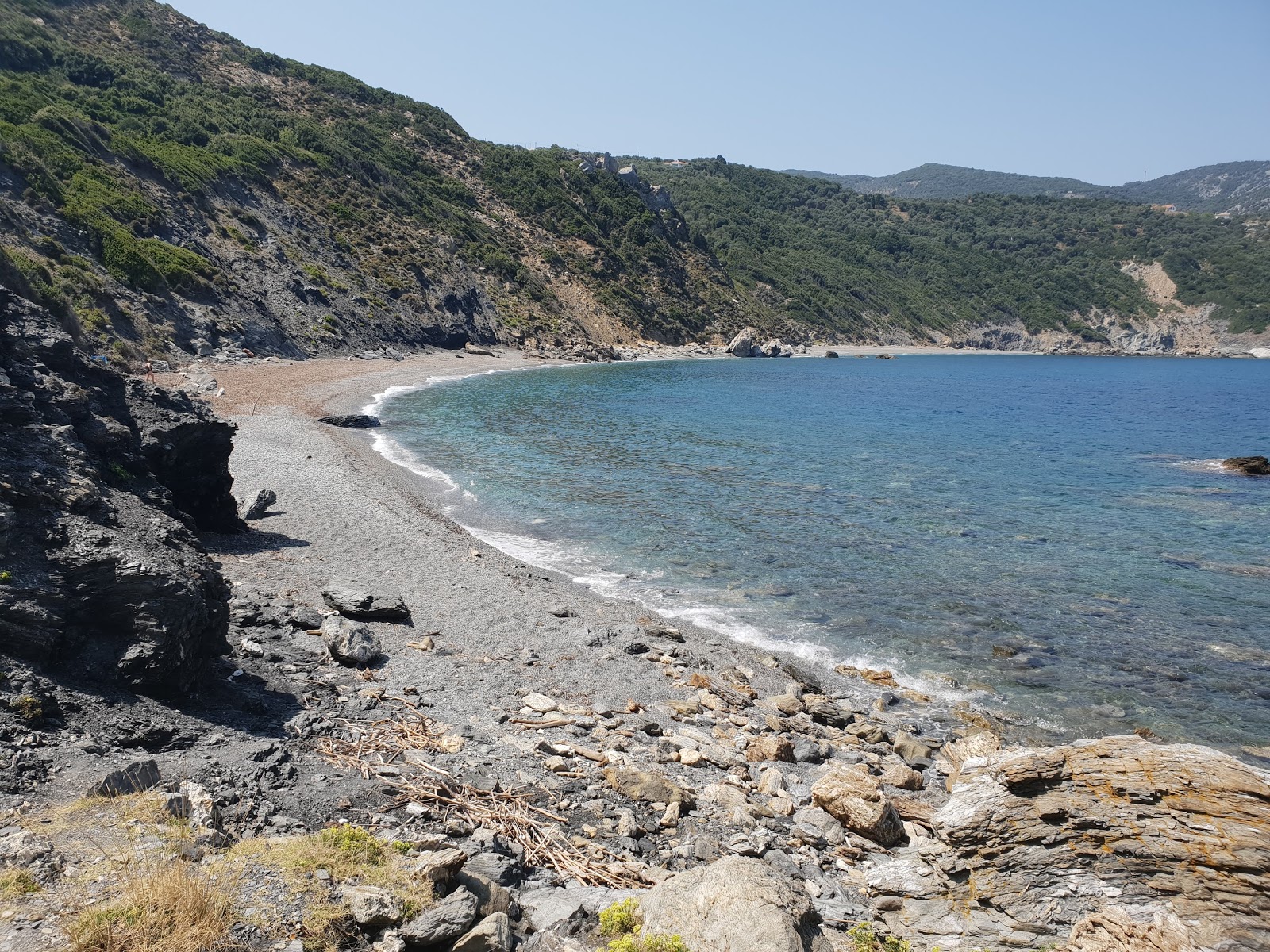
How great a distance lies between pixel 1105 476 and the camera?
1159 inches

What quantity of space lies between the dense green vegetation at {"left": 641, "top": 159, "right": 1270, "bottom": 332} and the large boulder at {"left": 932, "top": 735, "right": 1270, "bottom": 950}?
126530mm

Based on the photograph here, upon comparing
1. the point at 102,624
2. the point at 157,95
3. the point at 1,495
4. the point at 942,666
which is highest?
the point at 157,95

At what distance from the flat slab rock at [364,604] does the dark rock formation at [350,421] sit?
21.5 meters

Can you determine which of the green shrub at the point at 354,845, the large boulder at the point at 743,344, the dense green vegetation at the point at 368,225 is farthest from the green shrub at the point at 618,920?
the large boulder at the point at 743,344

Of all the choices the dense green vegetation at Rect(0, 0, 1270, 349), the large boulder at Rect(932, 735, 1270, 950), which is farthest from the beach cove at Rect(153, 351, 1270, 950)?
the dense green vegetation at Rect(0, 0, 1270, 349)

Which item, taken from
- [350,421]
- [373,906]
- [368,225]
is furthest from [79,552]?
[368,225]

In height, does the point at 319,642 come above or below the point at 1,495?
below

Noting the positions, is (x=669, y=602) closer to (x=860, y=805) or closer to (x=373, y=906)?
(x=860, y=805)

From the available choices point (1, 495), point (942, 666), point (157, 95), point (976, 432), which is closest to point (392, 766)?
point (1, 495)

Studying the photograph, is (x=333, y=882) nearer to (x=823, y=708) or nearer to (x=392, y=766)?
(x=392, y=766)

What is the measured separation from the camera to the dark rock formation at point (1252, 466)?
1204 inches

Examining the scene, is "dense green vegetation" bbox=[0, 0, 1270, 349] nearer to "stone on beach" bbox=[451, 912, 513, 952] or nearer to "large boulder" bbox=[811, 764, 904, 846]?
"stone on beach" bbox=[451, 912, 513, 952]

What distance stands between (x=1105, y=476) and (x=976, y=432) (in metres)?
13.0

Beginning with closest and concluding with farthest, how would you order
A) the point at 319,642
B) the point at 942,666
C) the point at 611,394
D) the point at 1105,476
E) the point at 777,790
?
1. the point at 777,790
2. the point at 319,642
3. the point at 942,666
4. the point at 1105,476
5. the point at 611,394
